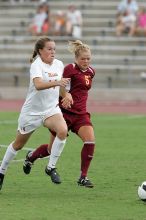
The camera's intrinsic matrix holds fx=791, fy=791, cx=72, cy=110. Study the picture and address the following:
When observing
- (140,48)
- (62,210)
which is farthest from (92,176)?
(140,48)

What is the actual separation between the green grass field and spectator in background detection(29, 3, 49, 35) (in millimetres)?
14209

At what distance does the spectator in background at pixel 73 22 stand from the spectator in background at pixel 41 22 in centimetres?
82

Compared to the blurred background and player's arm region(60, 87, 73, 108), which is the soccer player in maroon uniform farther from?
the blurred background

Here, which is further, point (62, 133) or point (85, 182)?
point (85, 182)

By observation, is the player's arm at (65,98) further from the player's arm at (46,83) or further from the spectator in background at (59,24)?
the spectator in background at (59,24)

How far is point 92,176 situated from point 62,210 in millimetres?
2773

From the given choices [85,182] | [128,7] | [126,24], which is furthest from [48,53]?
[128,7]

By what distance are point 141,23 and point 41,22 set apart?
3866 mm

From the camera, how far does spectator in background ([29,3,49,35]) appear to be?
30.4 metres

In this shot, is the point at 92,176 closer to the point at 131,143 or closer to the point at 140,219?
the point at 140,219

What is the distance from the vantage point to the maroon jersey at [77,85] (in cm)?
1047

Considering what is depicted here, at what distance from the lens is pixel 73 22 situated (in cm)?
3041

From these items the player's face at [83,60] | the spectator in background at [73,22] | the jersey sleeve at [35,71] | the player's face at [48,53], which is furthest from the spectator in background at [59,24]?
the jersey sleeve at [35,71]

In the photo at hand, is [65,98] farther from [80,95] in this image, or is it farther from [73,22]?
[73,22]
